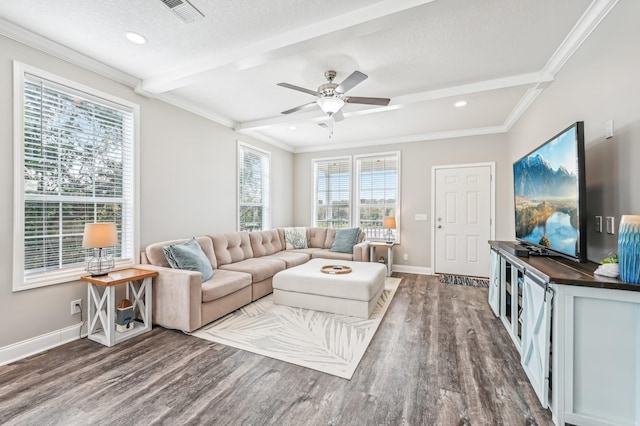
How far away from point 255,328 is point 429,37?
10.5 ft

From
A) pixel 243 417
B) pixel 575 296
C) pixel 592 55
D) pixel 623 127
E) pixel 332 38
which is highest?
pixel 332 38

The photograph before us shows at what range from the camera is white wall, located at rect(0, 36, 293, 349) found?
88.4 inches

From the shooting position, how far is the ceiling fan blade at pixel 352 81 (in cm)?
239

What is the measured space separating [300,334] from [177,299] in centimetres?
128

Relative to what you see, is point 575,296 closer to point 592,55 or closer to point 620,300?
point 620,300

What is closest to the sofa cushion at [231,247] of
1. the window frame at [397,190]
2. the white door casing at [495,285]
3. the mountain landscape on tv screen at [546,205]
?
the window frame at [397,190]

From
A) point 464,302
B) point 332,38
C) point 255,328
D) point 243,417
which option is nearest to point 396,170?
point 464,302

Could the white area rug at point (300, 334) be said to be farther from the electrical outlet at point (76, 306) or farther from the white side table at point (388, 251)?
the white side table at point (388, 251)

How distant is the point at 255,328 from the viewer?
2.88 meters

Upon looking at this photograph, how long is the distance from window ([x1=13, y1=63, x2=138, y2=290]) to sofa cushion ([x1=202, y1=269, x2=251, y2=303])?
3.30ft

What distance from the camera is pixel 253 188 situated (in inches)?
211

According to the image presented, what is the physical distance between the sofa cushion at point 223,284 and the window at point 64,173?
1.01 metres

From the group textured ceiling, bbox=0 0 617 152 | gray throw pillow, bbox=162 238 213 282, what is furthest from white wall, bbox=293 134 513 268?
gray throw pillow, bbox=162 238 213 282

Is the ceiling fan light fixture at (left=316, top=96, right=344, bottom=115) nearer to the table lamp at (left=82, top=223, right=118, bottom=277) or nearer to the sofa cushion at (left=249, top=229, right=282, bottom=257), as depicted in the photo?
the table lamp at (left=82, top=223, right=118, bottom=277)
